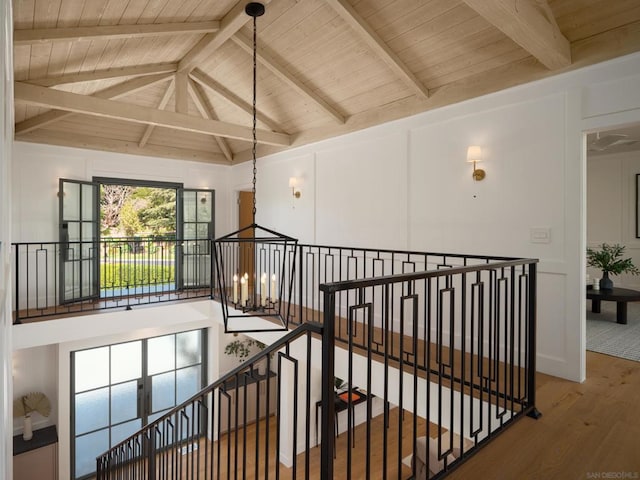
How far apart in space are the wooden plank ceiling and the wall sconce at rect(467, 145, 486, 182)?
58cm

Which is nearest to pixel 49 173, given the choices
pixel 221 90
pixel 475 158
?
pixel 221 90

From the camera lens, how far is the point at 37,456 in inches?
220

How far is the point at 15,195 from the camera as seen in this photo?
5.87 m

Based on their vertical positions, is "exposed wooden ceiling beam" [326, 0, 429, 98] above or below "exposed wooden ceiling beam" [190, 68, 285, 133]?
below

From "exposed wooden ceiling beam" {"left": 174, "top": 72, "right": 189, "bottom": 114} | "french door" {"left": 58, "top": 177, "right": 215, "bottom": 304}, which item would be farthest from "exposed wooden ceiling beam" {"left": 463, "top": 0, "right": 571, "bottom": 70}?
"french door" {"left": 58, "top": 177, "right": 215, "bottom": 304}

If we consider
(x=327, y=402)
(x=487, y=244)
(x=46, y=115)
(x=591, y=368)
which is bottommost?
(x=591, y=368)

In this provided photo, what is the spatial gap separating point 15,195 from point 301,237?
441 centimetres

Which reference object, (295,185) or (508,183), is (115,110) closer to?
(295,185)

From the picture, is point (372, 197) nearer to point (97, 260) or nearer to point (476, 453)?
point (476, 453)

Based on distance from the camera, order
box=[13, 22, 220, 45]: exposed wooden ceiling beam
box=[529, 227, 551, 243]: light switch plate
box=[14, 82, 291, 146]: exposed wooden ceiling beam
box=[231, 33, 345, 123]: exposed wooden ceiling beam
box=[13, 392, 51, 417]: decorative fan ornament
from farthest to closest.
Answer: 1. box=[13, 392, 51, 417]: decorative fan ornament
2. box=[231, 33, 345, 123]: exposed wooden ceiling beam
3. box=[14, 82, 291, 146]: exposed wooden ceiling beam
4. box=[529, 227, 551, 243]: light switch plate
5. box=[13, 22, 220, 45]: exposed wooden ceiling beam

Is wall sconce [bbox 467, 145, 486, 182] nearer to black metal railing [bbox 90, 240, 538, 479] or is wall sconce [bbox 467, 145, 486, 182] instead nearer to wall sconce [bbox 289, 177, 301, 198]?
black metal railing [bbox 90, 240, 538, 479]

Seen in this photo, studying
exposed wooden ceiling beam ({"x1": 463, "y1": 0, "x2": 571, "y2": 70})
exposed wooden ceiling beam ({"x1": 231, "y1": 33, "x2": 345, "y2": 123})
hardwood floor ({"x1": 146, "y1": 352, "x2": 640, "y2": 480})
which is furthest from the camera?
exposed wooden ceiling beam ({"x1": 231, "y1": 33, "x2": 345, "y2": 123})

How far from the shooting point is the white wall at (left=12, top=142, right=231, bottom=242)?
19.7 ft

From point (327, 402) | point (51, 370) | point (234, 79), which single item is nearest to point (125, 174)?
point (234, 79)
